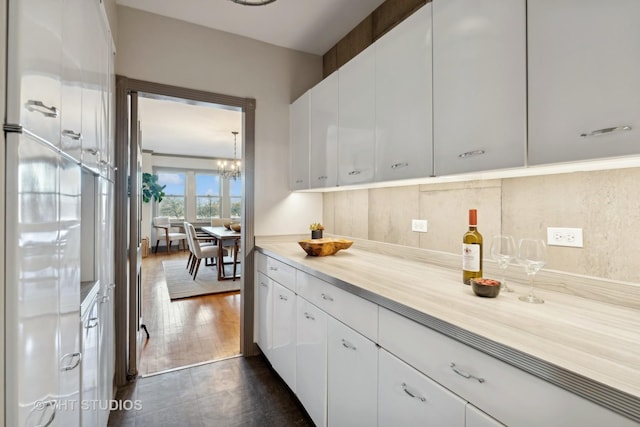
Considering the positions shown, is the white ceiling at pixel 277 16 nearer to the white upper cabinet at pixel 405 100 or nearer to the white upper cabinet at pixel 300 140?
the white upper cabinet at pixel 300 140

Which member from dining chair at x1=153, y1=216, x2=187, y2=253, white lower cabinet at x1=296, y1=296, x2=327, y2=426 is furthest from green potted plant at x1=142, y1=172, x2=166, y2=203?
white lower cabinet at x1=296, y1=296, x2=327, y2=426

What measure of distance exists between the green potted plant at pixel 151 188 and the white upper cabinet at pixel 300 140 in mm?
6397

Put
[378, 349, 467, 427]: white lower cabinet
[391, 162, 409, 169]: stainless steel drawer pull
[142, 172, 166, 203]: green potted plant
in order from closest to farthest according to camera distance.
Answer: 1. [378, 349, 467, 427]: white lower cabinet
2. [391, 162, 409, 169]: stainless steel drawer pull
3. [142, 172, 166, 203]: green potted plant

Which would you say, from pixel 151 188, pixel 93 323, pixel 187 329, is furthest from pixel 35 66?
pixel 151 188

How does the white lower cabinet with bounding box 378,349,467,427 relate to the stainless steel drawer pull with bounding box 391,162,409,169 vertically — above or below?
below

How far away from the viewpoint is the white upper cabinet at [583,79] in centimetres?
83

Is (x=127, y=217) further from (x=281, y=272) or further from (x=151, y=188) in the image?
(x=151, y=188)

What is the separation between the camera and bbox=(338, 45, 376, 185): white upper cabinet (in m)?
1.83

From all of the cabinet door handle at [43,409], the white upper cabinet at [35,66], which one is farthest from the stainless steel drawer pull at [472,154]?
the cabinet door handle at [43,409]

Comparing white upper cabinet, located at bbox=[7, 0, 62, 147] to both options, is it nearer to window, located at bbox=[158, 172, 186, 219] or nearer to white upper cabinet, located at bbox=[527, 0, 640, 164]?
white upper cabinet, located at bbox=[527, 0, 640, 164]

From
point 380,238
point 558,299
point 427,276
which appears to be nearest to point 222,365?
point 380,238

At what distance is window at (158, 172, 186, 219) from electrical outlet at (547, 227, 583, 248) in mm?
9089

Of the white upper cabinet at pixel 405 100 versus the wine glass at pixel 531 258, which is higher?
the white upper cabinet at pixel 405 100

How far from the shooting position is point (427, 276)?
1485 millimetres
